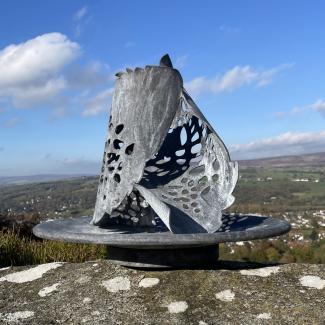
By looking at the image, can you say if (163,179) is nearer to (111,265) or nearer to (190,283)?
(111,265)

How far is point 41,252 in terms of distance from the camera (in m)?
9.56

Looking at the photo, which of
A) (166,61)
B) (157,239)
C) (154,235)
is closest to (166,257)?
(154,235)

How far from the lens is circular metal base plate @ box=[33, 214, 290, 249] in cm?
468

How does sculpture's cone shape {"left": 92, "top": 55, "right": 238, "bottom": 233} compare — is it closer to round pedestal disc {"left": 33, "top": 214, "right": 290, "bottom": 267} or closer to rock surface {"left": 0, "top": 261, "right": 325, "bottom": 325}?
round pedestal disc {"left": 33, "top": 214, "right": 290, "bottom": 267}

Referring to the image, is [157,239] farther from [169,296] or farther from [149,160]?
[149,160]

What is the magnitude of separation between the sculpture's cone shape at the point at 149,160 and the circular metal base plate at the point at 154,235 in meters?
0.32

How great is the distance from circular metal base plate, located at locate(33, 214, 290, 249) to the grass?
3.30 metres

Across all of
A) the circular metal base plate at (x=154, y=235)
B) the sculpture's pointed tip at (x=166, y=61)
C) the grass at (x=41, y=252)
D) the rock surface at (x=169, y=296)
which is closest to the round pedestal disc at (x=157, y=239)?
the circular metal base plate at (x=154, y=235)

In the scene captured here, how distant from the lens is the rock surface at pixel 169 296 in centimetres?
430

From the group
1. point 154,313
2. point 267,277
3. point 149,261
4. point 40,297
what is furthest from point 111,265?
point 267,277

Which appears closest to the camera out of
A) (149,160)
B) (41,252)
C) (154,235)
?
(154,235)

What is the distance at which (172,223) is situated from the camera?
5.42 metres

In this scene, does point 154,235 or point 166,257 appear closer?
point 154,235

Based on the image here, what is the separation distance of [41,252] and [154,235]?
531cm
